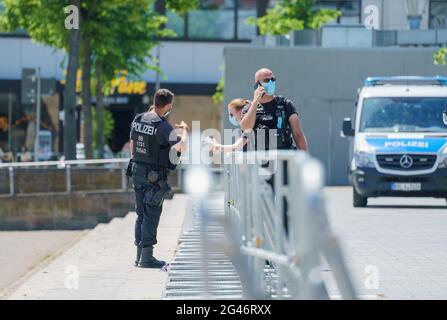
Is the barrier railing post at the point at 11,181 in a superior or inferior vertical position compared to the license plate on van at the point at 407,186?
inferior

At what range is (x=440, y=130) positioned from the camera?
21.6m

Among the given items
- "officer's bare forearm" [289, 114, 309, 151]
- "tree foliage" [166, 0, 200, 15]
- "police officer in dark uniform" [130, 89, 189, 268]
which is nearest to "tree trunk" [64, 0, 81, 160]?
"tree foliage" [166, 0, 200, 15]

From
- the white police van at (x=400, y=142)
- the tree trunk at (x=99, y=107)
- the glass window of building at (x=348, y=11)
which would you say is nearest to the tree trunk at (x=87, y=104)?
the tree trunk at (x=99, y=107)

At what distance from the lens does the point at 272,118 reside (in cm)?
1087

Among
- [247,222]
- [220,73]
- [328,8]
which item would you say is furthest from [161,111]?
[220,73]

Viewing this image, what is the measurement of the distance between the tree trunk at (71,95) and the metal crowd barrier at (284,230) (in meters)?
20.4

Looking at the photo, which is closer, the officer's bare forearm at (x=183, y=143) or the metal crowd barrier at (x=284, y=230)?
the metal crowd barrier at (x=284, y=230)

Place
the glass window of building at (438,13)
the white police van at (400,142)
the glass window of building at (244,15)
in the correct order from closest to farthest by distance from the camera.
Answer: the white police van at (400,142) < the glass window of building at (438,13) < the glass window of building at (244,15)

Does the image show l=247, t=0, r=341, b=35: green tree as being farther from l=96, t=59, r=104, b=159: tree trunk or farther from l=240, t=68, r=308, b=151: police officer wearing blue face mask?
l=240, t=68, r=308, b=151: police officer wearing blue face mask

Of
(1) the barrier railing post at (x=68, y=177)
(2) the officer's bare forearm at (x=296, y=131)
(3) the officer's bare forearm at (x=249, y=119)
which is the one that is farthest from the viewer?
(1) the barrier railing post at (x=68, y=177)

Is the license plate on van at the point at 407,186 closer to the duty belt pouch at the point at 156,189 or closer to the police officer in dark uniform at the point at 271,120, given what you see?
Answer: the duty belt pouch at the point at 156,189

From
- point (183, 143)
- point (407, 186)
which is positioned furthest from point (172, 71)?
point (183, 143)

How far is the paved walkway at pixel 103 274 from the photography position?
1045 cm
